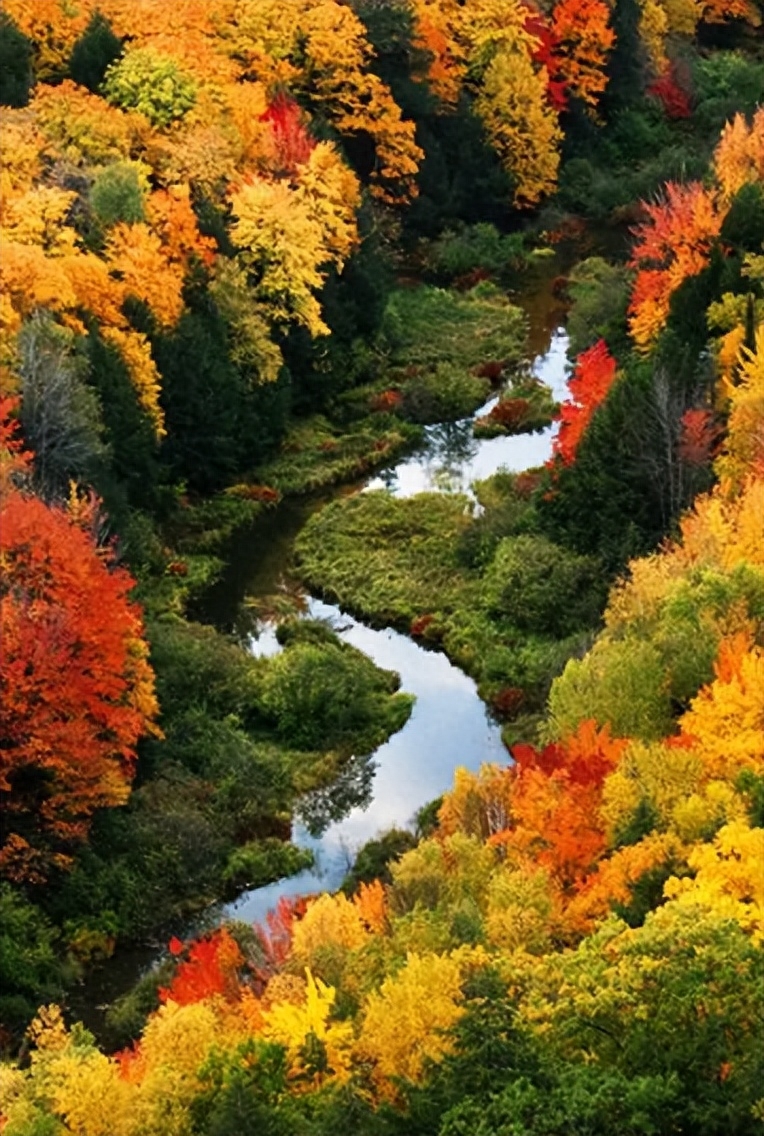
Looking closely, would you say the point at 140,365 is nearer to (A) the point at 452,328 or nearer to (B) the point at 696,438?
(B) the point at 696,438

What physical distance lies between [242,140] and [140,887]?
4222 centimetres

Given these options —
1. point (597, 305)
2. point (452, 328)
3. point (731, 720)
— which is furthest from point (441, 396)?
point (731, 720)

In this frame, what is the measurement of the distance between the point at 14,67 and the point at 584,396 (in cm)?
3013

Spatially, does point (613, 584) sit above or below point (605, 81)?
below

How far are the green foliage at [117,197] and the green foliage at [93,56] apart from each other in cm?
1197

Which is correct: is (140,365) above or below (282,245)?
below

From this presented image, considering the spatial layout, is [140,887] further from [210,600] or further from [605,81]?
[605,81]

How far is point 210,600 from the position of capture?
66.1 meters

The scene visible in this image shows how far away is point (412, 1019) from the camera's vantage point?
1216 inches

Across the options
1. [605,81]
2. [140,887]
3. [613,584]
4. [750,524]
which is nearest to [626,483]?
[613,584]

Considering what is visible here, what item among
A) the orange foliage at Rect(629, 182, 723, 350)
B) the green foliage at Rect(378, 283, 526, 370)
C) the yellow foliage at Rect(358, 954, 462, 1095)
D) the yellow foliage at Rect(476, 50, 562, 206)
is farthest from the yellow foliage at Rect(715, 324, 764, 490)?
the yellow foliage at Rect(476, 50, 562, 206)

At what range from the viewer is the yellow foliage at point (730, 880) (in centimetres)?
3381

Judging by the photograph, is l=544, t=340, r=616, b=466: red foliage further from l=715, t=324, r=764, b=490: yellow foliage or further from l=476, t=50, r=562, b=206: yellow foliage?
l=476, t=50, r=562, b=206: yellow foliage

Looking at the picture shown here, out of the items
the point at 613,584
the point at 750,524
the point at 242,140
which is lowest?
the point at 750,524
